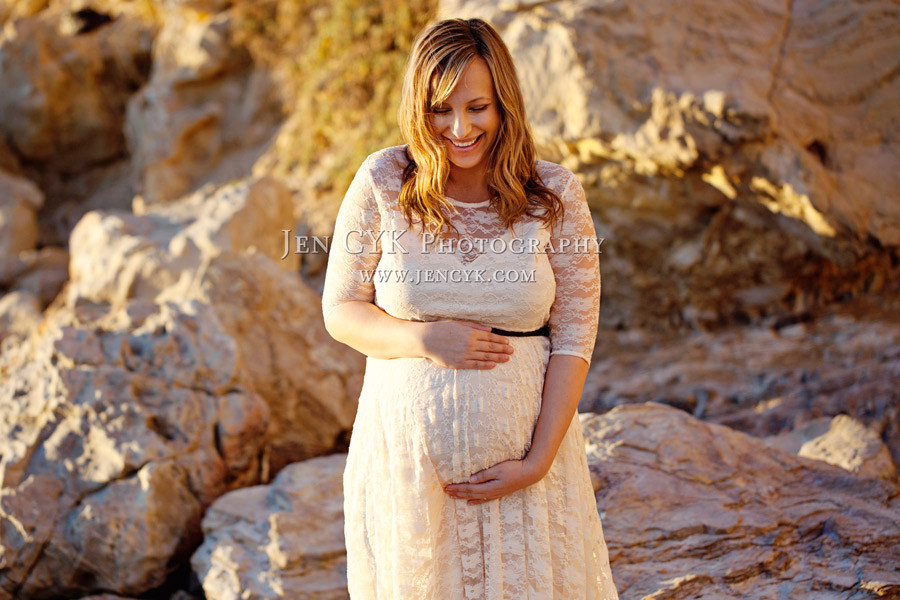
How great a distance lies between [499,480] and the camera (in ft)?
6.76

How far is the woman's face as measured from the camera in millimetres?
2127

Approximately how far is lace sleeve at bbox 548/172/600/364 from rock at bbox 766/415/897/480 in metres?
1.86

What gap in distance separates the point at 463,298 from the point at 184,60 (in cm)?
873

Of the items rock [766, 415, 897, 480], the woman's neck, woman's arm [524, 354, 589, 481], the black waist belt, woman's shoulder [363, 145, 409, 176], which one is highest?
woman's shoulder [363, 145, 409, 176]

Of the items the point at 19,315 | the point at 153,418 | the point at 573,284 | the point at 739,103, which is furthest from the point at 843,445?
the point at 19,315

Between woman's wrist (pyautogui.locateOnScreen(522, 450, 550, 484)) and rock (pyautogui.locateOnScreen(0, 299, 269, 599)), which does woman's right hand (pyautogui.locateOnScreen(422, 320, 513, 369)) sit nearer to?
woman's wrist (pyautogui.locateOnScreen(522, 450, 550, 484))

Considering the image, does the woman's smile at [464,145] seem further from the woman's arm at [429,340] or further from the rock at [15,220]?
the rock at [15,220]

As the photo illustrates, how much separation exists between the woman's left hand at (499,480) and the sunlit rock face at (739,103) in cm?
314

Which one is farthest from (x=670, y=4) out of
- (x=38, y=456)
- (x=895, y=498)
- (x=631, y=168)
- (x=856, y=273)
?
(x=38, y=456)

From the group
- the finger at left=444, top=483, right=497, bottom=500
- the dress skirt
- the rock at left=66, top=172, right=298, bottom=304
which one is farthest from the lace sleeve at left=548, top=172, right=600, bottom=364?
the rock at left=66, top=172, right=298, bottom=304

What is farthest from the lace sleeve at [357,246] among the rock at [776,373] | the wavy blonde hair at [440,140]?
the rock at [776,373]

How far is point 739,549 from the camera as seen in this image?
2.95m

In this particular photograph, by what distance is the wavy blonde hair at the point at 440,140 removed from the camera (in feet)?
6.93

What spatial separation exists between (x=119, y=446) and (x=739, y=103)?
3.65 metres
